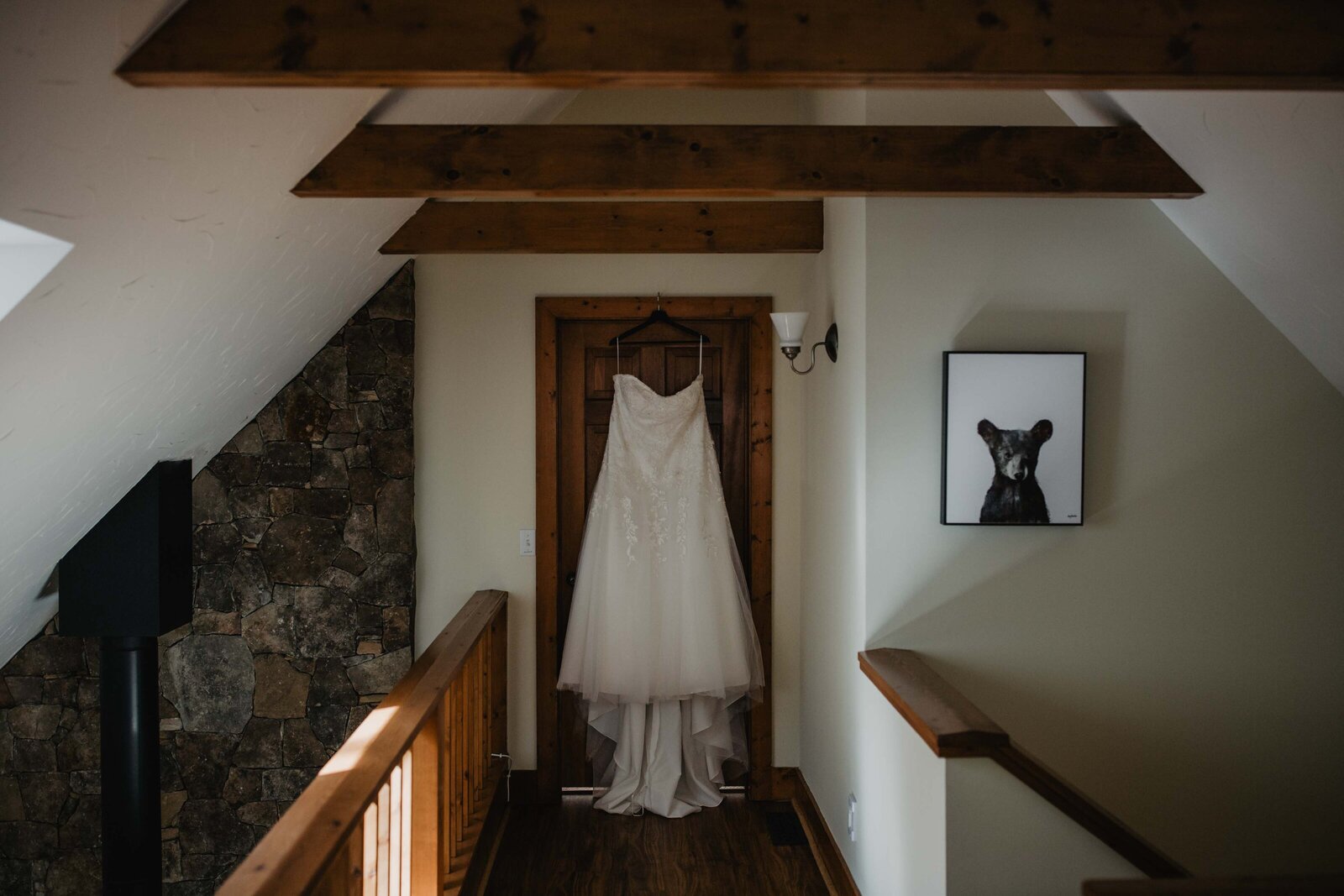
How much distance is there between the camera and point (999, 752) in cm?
203

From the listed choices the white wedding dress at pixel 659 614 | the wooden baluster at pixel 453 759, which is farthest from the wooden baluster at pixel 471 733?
the white wedding dress at pixel 659 614

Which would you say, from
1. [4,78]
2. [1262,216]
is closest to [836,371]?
[1262,216]

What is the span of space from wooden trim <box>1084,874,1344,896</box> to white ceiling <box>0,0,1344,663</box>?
142 cm

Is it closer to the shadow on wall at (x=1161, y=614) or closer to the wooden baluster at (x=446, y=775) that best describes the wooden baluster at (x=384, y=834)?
the wooden baluster at (x=446, y=775)

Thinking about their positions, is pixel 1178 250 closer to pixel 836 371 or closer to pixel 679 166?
pixel 836 371

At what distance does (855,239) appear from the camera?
2.71 meters

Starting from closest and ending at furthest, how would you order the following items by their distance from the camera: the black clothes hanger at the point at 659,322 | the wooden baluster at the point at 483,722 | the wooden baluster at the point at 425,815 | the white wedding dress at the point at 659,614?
1. the wooden baluster at the point at 425,815
2. the wooden baluster at the point at 483,722
3. the white wedding dress at the point at 659,614
4. the black clothes hanger at the point at 659,322

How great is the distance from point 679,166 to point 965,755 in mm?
1557

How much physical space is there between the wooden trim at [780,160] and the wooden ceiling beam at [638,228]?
35.5 inches

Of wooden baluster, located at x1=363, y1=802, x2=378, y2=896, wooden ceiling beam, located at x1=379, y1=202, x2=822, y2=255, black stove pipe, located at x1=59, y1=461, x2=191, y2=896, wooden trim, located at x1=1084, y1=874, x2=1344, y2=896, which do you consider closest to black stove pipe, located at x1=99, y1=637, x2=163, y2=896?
black stove pipe, located at x1=59, y1=461, x2=191, y2=896

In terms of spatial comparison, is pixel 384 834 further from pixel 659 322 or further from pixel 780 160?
pixel 659 322

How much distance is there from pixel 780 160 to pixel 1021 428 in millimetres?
A: 988

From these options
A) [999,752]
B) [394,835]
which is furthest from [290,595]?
[999,752]

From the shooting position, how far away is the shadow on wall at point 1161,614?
257 cm
